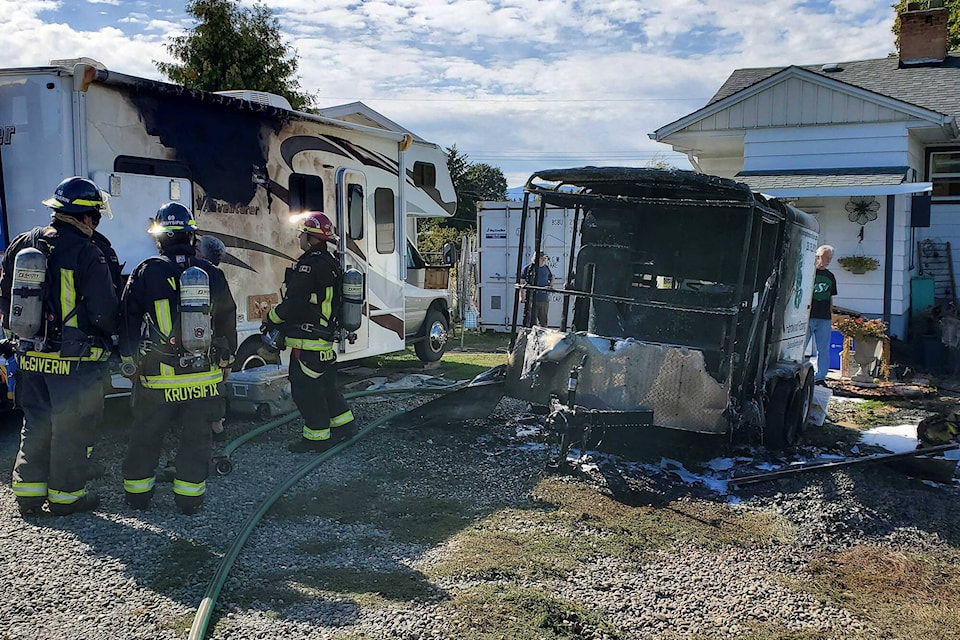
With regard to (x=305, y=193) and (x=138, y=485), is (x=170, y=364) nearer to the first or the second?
(x=138, y=485)

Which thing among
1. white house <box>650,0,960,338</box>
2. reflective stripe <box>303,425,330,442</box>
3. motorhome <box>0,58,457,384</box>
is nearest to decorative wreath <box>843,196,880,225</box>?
white house <box>650,0,960,338</box>

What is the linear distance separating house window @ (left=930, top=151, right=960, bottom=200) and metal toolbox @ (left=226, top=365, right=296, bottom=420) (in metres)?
12.0

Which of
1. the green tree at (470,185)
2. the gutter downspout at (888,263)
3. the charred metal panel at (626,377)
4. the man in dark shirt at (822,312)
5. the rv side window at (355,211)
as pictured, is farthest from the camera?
the green tree at (470,185)

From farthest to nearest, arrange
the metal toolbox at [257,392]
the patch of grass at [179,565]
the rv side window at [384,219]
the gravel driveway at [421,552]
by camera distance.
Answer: the rv side window at [384,219], the metal toolbox at [257,392], the patch of grass at [179,565], the gravel driveway at [421,552]

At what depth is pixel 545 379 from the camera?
22.5ft

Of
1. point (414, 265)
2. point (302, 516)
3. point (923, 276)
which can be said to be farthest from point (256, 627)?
point (923, 276)

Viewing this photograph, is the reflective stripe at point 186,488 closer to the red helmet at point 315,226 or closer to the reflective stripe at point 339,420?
the reflective stripe at point 339,420

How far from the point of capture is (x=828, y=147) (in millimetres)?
13133

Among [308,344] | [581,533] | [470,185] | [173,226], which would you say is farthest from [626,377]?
[470,185]

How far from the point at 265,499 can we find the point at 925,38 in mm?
15931

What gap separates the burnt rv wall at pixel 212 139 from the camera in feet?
23.0

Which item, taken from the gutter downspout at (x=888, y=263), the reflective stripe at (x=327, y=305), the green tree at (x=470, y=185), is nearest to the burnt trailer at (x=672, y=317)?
the reflective stripe at (x=327, y=305)

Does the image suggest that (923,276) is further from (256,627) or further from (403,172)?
(256,627)

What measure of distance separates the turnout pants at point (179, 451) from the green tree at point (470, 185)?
27.2m
